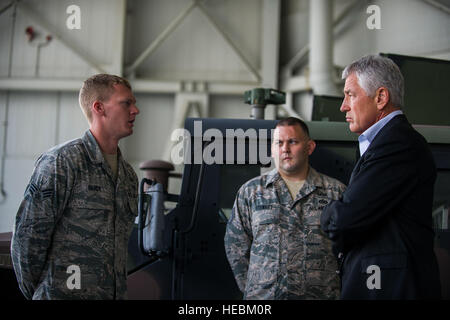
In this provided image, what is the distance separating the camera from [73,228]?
5.67ft

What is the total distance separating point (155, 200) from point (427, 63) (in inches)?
93.0

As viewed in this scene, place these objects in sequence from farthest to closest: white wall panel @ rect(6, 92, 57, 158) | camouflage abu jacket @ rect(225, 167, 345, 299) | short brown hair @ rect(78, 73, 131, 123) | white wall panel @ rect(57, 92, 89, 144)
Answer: white wall panel @ rect(6, 92, 57, 158), white wall panel @ rect(57, 92, 89, 144), camouflage abu jacket @ rect(225, 167, 345, 299), short brown hair @ rect(78, 73, 131, 123)

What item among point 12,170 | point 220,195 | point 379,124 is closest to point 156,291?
point 220,195

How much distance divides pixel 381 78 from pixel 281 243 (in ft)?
2.99

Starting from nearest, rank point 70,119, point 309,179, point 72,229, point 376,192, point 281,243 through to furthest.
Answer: point 376,192, point 72,229, point 281,243, point 309,179, point 70,119

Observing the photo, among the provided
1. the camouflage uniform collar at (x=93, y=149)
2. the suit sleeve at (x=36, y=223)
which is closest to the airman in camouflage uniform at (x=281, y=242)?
the camouflage uniform collar at (x=93, y=149)

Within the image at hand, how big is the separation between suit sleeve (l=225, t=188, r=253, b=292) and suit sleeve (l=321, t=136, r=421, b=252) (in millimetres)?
730

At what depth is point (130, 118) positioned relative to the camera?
192cm

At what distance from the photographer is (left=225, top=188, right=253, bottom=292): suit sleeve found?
7.47ft

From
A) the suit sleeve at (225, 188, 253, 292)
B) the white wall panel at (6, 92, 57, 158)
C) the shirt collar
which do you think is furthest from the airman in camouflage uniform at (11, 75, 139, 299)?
the white wall panel at (6, 92, 57, 158)

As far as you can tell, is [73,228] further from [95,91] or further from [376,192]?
[376,192]

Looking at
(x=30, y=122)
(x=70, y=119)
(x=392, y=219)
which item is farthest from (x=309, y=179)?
(x=30, y=122)

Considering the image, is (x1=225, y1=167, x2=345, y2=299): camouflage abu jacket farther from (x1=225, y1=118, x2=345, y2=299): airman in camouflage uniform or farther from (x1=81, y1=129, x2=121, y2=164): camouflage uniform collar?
(x1=81, y1=129, x2=121, y2=164): camouflage uniform collar

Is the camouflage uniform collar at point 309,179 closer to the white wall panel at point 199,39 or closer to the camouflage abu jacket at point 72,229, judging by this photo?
the camouflage abu jacket at point 72,229
